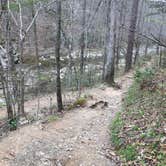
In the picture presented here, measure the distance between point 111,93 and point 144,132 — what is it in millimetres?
6472

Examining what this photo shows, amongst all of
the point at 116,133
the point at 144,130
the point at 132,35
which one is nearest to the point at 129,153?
the point at 144,130

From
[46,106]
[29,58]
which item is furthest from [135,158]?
[29,58]

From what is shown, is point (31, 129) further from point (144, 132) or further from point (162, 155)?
point (162, 155)

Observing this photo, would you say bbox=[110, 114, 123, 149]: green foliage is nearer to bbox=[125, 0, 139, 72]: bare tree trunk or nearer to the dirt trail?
the dirt trail

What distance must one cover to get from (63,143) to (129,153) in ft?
6.70

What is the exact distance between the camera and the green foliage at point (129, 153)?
19.4ft

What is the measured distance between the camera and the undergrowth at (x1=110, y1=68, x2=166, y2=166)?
566 cm

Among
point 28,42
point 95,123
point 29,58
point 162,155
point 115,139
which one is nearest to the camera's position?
point 162,155

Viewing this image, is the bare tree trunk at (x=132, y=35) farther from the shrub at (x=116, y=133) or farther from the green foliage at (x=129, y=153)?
the green foliage at (x=129, y=153)

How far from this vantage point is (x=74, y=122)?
9383 mm

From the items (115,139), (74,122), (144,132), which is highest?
(144,132)

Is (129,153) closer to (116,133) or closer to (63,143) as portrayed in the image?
(116,133)

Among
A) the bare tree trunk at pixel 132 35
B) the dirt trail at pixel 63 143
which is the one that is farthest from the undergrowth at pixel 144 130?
the bare tree trunk at pixel 132 35

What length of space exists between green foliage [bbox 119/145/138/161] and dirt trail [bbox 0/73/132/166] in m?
0.34
